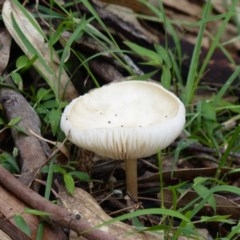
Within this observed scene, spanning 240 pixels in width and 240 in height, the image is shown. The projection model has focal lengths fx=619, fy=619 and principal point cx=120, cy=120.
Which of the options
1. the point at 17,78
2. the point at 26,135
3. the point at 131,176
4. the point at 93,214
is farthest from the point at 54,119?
the point at 93,214

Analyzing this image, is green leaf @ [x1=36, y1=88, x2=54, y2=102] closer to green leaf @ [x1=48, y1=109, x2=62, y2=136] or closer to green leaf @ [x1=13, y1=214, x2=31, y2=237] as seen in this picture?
green leaf @ [x1=48, y1=109, x2=62, y2=136]

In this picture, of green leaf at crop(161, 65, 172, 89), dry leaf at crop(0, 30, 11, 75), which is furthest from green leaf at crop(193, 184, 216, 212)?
dry leaf at crop(0, 30, 11, 75)

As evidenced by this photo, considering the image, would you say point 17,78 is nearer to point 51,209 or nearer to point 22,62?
point 22,62

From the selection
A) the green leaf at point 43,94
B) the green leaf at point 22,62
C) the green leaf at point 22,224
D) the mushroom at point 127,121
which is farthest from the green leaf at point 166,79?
the green leaf at point 22,224

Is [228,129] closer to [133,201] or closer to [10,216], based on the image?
[133,201]

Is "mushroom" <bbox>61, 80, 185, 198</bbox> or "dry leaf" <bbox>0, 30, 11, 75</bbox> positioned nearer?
"mushroom" <bbox>61, 80, 185, 198</bbox>

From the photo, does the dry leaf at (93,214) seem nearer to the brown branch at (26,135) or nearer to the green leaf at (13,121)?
the brown branch at (26,135)

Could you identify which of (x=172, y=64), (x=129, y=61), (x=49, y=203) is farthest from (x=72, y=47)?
(x=49, y=203)
